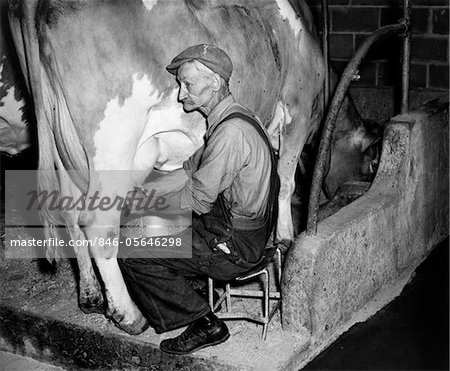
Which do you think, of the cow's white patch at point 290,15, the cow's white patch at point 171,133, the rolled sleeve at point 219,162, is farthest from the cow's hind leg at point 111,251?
the cow's white patch at point 290,15

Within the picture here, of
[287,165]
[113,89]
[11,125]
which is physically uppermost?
[113,89]

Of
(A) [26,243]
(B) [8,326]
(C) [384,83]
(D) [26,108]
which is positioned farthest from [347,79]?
(C) [384,83]

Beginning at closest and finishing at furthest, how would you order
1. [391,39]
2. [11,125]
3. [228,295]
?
1. [228,295]
2. [11,125]
3. [391,39]

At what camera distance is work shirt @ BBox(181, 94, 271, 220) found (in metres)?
3.35

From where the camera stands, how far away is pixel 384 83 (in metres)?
7.17

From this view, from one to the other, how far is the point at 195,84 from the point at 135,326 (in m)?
1.24

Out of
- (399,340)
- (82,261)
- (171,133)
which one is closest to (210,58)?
(171,133)

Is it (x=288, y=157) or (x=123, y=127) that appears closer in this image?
(x=123, y=127)

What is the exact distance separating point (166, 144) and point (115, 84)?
56 cm

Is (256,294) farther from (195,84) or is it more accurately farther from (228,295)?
(195,84)

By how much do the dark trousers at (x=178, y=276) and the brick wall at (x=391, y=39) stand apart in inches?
140

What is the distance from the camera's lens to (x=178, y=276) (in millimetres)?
3623

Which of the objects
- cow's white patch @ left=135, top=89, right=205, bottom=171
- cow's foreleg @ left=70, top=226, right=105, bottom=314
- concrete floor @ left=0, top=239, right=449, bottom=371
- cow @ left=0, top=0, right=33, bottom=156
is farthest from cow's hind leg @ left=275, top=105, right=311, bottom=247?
cow @ left=0, top=0, right=33, bottom=156

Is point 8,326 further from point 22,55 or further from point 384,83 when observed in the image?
point 384,83
